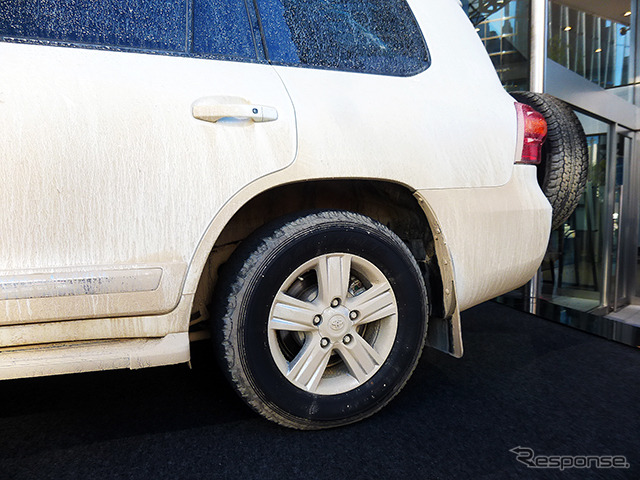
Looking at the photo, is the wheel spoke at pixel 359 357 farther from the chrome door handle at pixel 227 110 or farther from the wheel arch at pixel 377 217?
the chrome door handle at pixel 227 110

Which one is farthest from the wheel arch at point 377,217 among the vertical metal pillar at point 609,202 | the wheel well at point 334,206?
the vertical metal pillar at point 609,202

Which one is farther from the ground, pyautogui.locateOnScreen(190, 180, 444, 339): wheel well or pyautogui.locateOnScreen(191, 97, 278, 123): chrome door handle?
pyautogui.locateOnScreen(191, 97, 278, 123): chrome door handle

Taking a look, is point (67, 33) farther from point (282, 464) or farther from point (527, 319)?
point (527, 319)

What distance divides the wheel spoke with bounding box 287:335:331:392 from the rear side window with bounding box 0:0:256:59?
95 cm

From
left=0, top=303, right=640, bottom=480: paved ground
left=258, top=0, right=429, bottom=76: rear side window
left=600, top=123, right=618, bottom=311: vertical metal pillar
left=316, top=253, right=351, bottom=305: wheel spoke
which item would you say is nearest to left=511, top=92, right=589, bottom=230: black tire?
left=0, top=303, right=640, bottom=480: paved ground

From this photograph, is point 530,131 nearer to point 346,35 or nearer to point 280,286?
point 346,35

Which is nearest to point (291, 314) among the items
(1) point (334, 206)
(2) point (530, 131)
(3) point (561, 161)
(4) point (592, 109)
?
(1) point (334, 206)

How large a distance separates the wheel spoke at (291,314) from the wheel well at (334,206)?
340 millimetres

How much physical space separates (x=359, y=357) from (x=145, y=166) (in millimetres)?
904

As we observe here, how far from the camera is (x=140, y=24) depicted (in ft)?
4.58

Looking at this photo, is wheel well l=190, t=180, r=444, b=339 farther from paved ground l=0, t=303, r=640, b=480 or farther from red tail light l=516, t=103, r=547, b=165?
red tail light l=516, t=103, r=547, b=165

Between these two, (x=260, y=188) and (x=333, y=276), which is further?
(x=333, y=276)

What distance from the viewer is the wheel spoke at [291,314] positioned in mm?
1481

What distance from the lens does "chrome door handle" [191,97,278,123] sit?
136 centimetres
